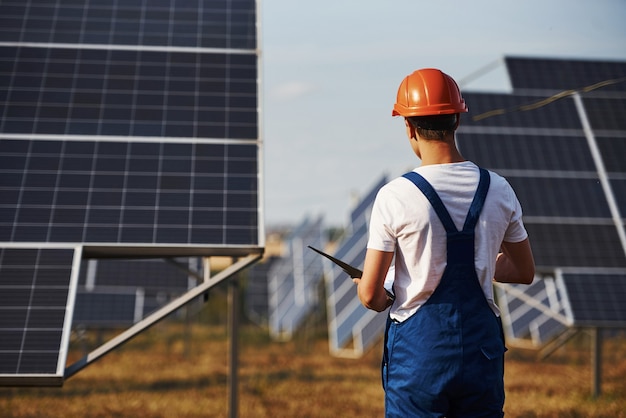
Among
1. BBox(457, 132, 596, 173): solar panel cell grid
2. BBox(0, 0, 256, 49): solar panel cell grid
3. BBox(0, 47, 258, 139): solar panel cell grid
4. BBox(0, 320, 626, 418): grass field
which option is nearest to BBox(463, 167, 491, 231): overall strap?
BBox(0, 47, 258, 139): solar panel cell grid

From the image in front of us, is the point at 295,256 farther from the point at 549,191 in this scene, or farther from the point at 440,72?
the point at 440,72

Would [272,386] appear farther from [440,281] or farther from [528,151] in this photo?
[440,281]

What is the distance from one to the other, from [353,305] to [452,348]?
50.1 ft

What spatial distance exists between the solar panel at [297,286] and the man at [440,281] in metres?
19.5

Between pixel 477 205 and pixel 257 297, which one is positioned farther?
pixel 257 297

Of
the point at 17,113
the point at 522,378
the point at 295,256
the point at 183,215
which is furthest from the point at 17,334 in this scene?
the point at 295,256

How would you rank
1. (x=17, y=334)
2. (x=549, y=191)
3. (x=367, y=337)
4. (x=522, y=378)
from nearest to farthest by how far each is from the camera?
(x=17, y=334), (x=549, y=191), (x=522, y=378), (x=367, y=337)

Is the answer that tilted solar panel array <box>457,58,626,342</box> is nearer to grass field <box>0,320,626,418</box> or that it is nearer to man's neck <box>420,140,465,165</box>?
grass field <box>0,320,626,418</box>

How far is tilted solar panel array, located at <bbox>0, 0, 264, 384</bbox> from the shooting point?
22.8 ft

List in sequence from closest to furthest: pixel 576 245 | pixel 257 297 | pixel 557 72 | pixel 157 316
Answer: pixel 157 316 → pixel 576 245 → pixel 557 72 → pixel 257 297

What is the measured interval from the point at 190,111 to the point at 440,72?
507cm

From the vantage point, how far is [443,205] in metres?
3.00

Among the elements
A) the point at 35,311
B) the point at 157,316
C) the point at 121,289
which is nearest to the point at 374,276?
the point at 157,316

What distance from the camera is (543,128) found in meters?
14.0
